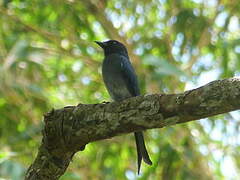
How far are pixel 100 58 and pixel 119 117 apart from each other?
4.58 metres

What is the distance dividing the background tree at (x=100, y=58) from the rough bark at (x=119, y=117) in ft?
9.18

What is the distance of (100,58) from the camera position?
7.42m

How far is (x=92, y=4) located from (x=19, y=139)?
6.15ft

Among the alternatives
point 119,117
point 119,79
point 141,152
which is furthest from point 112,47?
point 119,117

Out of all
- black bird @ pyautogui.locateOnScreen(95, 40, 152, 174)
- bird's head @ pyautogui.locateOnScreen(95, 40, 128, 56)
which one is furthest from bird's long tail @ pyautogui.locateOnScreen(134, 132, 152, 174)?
bird's head @ pyautogui.locateOnScreen(95, 40, 128, 56)

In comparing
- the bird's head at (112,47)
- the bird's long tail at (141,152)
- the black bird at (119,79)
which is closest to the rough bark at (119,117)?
the bird's long tail at (141,152)

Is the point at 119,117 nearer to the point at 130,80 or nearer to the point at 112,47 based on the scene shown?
the point at 130,80

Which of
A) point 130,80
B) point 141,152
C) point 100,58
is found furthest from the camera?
point 100,58

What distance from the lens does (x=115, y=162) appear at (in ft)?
22.1

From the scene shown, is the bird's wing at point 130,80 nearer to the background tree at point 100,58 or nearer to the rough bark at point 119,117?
the background tree at point 100,58

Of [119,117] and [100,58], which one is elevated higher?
[100,58]

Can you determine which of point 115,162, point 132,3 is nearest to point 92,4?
point 132,3

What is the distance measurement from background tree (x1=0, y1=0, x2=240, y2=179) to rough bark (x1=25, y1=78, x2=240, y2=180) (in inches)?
110

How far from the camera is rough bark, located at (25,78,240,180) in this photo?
2588 mm
